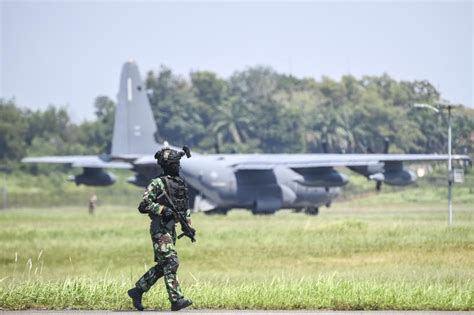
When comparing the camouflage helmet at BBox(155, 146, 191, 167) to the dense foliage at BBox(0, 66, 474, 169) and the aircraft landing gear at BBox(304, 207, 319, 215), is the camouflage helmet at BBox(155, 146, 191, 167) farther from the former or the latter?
the aircraft landing gear at BBox(304, 207, 319, 215)

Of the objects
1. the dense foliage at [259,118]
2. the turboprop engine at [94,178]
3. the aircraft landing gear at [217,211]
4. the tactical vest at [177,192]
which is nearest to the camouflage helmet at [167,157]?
the tactical vest at [177,192]

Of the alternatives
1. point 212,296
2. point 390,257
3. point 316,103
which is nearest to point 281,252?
point 390,257

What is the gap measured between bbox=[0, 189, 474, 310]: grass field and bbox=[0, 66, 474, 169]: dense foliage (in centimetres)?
988

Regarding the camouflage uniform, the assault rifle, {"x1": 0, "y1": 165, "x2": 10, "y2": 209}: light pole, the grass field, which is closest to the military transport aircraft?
the grass field

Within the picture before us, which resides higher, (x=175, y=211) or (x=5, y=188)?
(x=175, y=211)

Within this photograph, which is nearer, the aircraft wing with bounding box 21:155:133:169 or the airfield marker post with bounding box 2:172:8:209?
the aircraft wing with bounding box 21:155:133:169

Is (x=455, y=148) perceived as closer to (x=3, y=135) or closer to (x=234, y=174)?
(x=234, y=174)

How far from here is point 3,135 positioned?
285 feet

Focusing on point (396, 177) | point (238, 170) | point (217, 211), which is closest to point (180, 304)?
point (396, 177)

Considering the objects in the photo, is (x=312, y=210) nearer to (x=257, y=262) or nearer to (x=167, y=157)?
(x=257, y=262)

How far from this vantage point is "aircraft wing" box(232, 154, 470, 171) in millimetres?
53156

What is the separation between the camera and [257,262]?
33.5 metres

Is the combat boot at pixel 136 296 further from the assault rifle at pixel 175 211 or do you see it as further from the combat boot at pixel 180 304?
the assault rifle at pixel 175 211

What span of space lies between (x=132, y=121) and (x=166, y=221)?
44.2 metres
